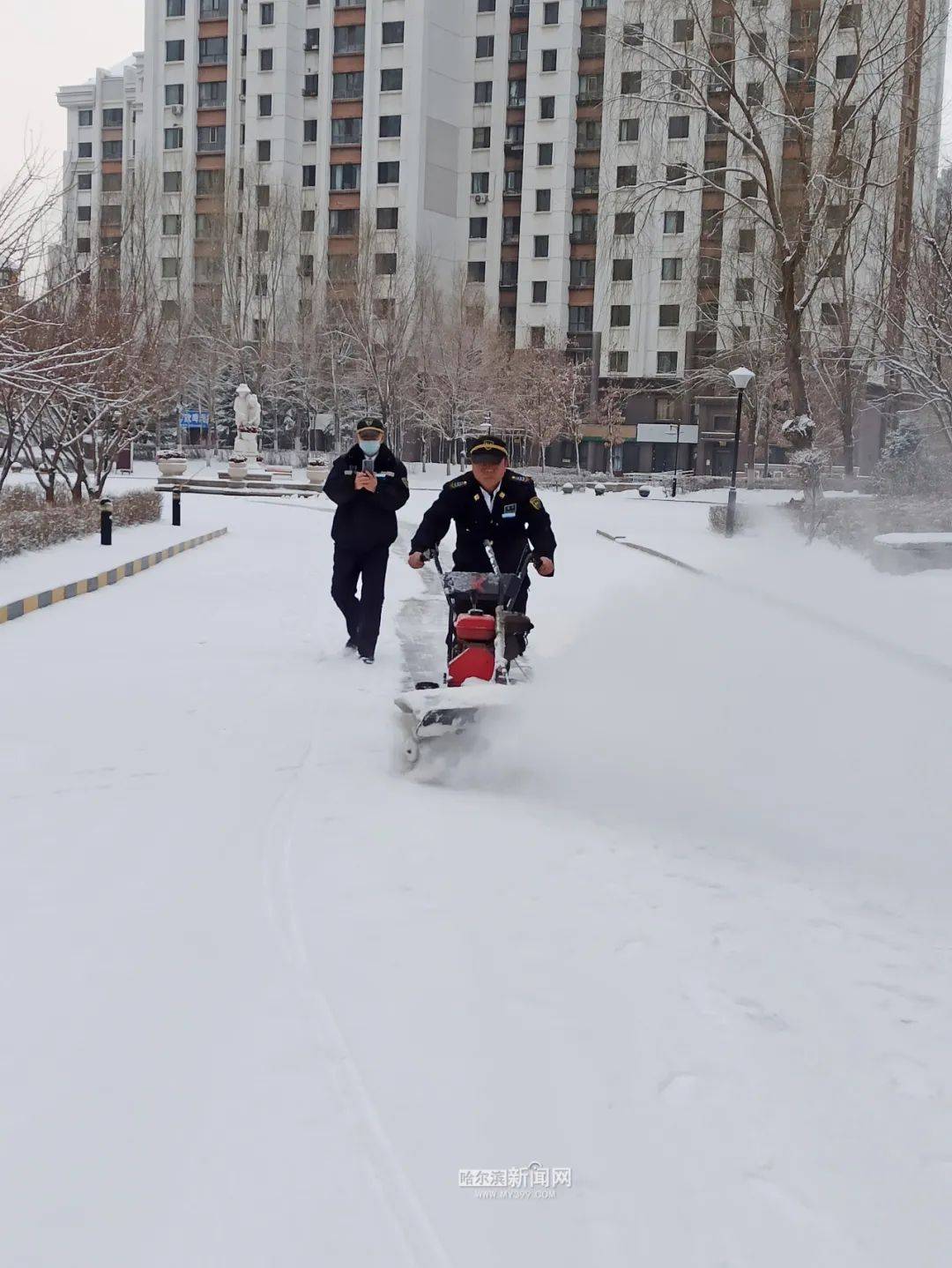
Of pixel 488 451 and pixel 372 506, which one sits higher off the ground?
pixel 488 451

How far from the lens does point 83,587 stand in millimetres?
14203

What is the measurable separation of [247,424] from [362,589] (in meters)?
39.3

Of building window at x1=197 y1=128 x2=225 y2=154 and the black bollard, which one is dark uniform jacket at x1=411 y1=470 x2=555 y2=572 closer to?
the black bollard

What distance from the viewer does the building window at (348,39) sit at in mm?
77750

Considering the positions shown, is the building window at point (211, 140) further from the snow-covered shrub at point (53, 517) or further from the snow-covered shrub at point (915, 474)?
the snow-covered shrub at point (53, 517)

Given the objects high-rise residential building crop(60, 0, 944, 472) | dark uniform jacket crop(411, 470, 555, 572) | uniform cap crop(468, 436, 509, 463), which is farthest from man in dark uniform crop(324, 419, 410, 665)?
high-rise residential building crop(60, 0, 944, 472)

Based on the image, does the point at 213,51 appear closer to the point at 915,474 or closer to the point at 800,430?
the point at 915,474

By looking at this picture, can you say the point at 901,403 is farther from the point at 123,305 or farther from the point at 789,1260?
the point at 789,1260

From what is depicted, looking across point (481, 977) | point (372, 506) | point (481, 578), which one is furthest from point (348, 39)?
point (481, 977)

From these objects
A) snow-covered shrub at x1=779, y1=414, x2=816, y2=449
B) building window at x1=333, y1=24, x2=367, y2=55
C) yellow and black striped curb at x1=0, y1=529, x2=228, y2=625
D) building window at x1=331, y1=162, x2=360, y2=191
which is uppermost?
building window at x1=333, y1=24, x2=367, y2=55

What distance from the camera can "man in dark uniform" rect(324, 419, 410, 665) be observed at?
9547 mm

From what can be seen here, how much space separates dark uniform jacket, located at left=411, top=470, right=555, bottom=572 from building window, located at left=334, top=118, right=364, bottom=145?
75239mm

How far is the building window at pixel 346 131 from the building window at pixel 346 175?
124 cm

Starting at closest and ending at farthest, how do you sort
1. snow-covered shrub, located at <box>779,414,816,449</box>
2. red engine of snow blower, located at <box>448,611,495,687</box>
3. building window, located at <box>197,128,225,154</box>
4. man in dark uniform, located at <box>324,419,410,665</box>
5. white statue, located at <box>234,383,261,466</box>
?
red engine of snow blower, located at <box>448,611,495,687</box> → man in dark uniform, located at <box>324,419,410,665</box> → snow-covered shrub, located at <box>779,414,816,449</box> → white statue, located at <box>234,383,261,466</box> → building window, located at <box>197,128,225,154</box>
